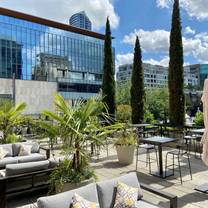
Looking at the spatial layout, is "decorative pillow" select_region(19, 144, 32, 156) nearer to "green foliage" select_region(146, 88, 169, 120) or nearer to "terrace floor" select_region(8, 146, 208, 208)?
"terrace floor" select_region(8, 146, 208, 208)

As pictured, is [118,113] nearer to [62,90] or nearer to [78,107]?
[78,107]

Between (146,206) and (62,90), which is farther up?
(62,90)

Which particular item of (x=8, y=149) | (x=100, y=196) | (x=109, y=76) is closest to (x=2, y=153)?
(x=8, y=149)

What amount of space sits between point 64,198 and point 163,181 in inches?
123

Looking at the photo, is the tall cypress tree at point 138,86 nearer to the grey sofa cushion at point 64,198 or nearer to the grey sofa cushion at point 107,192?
the grey sofa cushion at point 107,192

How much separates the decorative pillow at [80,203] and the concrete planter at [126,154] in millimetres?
3991

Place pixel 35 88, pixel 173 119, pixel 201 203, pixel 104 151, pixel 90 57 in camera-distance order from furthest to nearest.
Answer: pixel 90 57
pixel 35 88
pixel 173 119
pixel 104 151
pixel 201 203

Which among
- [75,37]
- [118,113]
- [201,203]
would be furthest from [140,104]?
[75,37]

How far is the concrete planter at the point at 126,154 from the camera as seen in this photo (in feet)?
22.3

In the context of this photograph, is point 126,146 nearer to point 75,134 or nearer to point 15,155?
point 15,155

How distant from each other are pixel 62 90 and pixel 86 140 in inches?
1256

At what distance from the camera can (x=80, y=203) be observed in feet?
9.11

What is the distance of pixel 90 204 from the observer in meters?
2.84

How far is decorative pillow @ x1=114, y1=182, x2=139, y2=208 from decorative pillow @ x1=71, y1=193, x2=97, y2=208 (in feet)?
1.18
